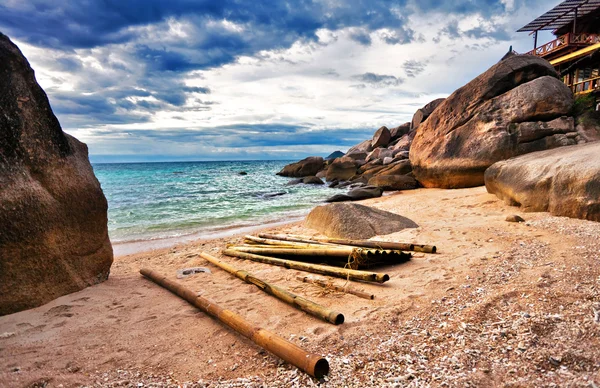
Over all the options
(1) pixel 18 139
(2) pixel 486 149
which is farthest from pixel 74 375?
(2) pixel 486 149

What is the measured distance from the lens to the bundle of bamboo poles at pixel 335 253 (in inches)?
197

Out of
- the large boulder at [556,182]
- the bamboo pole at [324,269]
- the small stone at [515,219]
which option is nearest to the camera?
the bamboo pole at [324,269]

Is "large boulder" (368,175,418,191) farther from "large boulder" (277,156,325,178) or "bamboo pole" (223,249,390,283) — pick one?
"large boulder" (277,156,325,178)

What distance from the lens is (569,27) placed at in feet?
82.9

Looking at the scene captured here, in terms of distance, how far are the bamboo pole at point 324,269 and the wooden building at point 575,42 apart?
2416 cm

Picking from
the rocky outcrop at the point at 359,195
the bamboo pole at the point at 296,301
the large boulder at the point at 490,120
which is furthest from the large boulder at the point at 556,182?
the rocky outcrop at the point at 359,195

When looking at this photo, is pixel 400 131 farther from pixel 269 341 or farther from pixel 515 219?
pixel 269 341

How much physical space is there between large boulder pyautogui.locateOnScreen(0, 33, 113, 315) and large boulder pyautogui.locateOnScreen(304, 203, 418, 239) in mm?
4664

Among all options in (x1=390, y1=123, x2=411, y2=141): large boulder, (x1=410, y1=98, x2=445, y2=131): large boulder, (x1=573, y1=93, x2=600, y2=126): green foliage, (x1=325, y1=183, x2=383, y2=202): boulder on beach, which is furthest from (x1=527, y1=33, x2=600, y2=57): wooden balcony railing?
(x1=325, y1=183, x2=383, y2=202): boulder on beach

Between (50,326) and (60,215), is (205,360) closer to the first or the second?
(50,326)

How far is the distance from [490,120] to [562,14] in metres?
18.2

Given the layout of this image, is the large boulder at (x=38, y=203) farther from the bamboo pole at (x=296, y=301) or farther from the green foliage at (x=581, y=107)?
the green foliage at (x=581, y=107)

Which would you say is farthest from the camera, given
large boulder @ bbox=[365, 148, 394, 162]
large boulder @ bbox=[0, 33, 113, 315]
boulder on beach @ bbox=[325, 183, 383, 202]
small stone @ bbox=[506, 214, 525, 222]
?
large boulder @ bbox=[365, 148, 394, 162]

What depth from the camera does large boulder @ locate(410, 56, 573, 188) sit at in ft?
37.5
